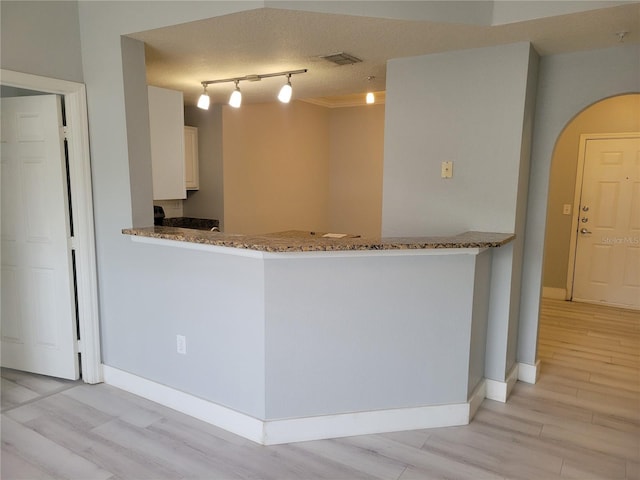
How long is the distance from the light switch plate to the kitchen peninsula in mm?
516

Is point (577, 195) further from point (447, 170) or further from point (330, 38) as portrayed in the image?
point (330, 38)

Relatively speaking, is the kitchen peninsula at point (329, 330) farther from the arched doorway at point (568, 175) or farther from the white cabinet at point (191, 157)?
the arched doorway at point (568, 175)

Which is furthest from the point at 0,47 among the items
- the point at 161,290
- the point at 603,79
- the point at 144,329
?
the point at 603,79

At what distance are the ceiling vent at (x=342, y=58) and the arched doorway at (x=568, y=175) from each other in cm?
315

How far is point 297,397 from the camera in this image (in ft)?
7.88

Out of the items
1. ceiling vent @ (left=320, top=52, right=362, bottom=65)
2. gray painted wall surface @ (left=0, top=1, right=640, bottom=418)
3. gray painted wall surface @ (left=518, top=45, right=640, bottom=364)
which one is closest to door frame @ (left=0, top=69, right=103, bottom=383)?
gray painted wall surface @ (left=0, top=1, right=640, bottom=418)

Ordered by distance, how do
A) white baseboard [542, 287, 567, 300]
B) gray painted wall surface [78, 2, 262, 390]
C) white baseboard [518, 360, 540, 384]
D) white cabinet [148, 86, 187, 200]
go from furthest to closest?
white baseboard [542, 287, 567, 300], white cabinet [148, 86, 187, 200], white baseboard [518, 360, 540, 384], gray painted wall surface [78, 2, 262, 390]

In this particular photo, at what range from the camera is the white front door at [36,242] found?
288cm

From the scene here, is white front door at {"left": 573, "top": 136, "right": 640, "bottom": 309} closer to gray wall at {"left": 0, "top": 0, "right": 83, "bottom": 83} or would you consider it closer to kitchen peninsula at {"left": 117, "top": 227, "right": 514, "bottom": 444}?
kitchen peninsula at {"left": 117, "top": 227, "right": 514, "bottom": 444}

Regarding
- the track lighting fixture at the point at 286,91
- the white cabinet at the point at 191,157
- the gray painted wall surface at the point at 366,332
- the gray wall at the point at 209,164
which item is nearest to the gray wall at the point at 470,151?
the gray painted wall surface at the point at 366,332

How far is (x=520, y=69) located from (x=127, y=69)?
2389mm

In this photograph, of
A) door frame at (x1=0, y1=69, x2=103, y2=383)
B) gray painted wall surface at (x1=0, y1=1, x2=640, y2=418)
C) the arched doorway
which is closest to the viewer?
gray painted wall surface at (x1=0, y1=1, x2=640, y2=418)

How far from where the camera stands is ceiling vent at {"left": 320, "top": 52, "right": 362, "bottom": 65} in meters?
2.86

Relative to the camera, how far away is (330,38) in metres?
2.54
